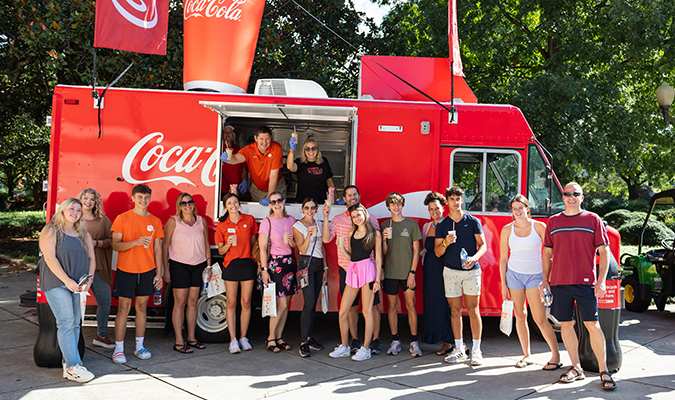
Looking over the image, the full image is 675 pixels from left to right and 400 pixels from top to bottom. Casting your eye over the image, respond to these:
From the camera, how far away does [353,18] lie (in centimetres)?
1304

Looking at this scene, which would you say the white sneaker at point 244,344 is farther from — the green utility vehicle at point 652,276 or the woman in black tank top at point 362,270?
the green utility vehicle at point 652,276

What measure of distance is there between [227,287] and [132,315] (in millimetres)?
1190

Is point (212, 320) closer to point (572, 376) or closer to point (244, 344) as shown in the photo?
point (244, 344)

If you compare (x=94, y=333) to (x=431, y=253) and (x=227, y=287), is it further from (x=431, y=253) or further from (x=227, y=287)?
(x=431, y=253)

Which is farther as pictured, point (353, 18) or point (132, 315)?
point (353, 18)

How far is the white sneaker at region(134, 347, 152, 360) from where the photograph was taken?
5.55 metres

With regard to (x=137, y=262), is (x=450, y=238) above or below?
above

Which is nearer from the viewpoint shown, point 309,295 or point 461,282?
point 461,282

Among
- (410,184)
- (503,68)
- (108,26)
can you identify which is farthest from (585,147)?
(108,26)

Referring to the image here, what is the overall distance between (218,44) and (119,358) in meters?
4.13

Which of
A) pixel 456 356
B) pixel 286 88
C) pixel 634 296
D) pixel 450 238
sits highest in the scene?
pixel 286 88

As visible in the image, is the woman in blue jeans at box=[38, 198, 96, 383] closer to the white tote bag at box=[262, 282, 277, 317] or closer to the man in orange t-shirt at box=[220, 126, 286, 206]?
the white tote bag at box=[262, 282, 277, 317]

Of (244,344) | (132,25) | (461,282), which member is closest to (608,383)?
(461,282)

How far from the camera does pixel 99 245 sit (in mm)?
5465
